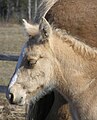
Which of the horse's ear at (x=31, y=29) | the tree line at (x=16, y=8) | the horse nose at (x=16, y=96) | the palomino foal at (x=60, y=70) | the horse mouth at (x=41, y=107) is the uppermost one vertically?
the horse's ear at (x=31, y=29)

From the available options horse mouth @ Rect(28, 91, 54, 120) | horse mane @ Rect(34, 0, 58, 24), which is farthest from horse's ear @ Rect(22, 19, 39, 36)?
horse mouth @ Rect(28, 91, 54, 120)

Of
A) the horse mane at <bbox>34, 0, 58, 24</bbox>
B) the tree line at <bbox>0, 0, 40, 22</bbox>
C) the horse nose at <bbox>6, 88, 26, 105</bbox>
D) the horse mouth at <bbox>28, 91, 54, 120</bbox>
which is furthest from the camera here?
the tree line at <bbox>0, 0, 40, 22</bbox>

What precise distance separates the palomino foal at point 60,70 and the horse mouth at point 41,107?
0.57 m

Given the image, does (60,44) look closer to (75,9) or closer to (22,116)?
(75,9)

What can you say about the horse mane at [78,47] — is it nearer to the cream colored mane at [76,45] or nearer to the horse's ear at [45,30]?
the cream colored mane at [76,45]

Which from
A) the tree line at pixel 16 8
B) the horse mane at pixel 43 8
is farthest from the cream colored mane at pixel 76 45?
the tree line at pixel 16 8

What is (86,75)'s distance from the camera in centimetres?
410

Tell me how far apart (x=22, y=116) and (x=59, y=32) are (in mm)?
2716

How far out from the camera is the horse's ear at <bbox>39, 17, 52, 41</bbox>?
3.90 m

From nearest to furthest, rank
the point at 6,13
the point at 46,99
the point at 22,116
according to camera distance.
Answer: the point at 46,99, the point at 22,116, the point at 6,13

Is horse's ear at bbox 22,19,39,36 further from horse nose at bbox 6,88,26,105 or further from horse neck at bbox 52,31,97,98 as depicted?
horse nose at bbox 6,88,26,105

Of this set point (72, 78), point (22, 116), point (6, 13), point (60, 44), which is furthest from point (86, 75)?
point (6, 13)

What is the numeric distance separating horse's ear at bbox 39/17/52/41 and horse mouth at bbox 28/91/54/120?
2.76ft

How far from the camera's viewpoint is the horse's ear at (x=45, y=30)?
3.90 meters
